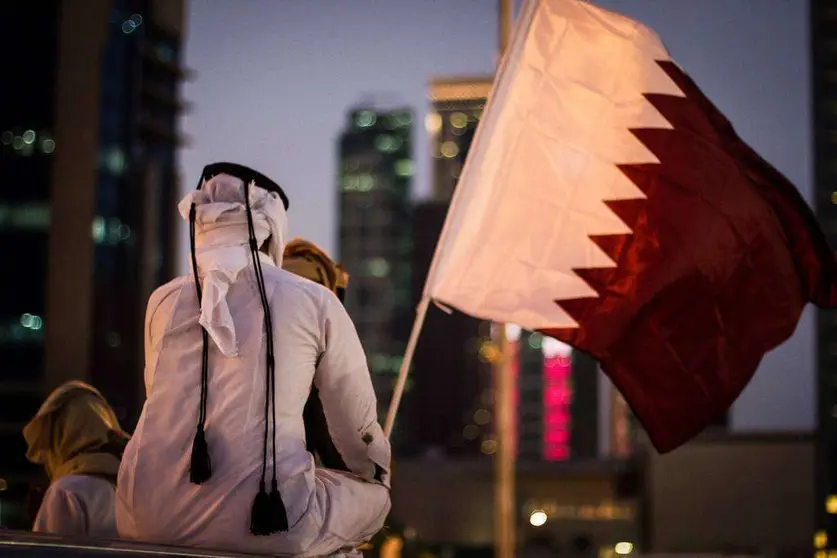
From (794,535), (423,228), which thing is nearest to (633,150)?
(794,535)

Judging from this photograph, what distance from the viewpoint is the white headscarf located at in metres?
3.00

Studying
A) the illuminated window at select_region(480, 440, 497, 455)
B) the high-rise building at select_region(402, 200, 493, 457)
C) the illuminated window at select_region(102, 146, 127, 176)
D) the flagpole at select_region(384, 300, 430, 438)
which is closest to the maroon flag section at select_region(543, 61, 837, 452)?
the flagpole at select_region(384, 300, 430, 438)

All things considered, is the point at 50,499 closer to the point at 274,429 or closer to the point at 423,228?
the point at 274,429

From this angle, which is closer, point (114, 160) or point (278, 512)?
point (278, 512)

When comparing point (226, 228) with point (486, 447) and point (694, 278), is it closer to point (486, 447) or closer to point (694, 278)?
point (694, 278)

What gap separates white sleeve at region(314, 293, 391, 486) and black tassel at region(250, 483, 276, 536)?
353 millimetres

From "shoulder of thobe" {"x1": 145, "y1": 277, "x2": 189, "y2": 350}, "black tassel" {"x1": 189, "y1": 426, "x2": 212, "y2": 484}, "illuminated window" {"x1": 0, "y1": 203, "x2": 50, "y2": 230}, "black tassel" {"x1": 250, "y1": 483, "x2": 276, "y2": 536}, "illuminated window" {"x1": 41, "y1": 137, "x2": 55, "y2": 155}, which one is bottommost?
"black tassel" {"x1": 250, "y1": 483, "x2": 276, "y2": 536}

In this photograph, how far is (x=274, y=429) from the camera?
9.45 ft

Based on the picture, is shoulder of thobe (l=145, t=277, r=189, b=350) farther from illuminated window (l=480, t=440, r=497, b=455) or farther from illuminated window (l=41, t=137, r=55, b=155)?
illuminated window (l=480, t=440, r=497, b=455)

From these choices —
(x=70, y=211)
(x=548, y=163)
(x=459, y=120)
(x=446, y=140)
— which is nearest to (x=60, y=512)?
(x=548, y=163)

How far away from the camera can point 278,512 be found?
278 cm

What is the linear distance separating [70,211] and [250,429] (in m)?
80.5

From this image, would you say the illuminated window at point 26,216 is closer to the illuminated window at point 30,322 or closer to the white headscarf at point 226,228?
the illuminated window at point 30,322

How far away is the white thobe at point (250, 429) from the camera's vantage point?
9.37 ft
